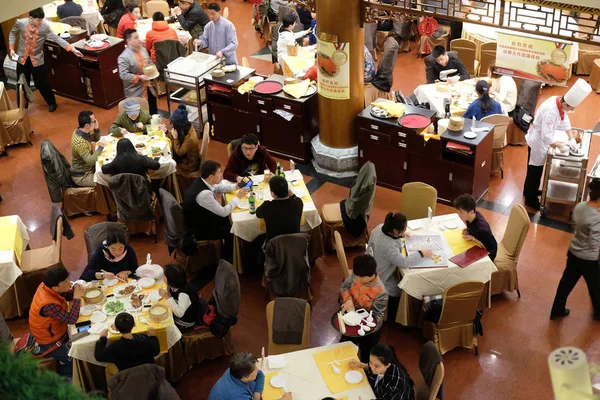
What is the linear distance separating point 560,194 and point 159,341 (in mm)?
4867

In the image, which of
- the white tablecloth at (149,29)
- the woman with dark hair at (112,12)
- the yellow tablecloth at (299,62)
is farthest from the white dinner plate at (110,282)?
the woman with dark hair at (112,12)

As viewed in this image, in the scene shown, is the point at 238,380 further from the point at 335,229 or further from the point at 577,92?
the point at 577,92

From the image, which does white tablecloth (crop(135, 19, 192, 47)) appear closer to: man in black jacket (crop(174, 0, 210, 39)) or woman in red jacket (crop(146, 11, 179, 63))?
man in black jacket (crop(174, 0, 210, 39))

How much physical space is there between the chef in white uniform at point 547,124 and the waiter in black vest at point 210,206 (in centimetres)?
338

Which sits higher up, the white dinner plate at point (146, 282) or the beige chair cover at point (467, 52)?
the beige chair cover at point (467, 52)

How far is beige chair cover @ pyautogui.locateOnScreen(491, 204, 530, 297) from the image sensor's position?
6.59m

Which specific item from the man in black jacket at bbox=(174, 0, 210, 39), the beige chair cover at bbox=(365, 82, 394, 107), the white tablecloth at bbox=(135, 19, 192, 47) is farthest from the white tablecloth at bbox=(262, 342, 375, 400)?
the man in black jacket at bbox=(174, 0, 210, 39)

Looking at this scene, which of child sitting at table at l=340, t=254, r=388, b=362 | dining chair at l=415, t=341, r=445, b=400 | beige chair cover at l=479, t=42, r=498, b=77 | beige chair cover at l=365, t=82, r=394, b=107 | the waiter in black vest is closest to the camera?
dining chair at l=415, t=341, r=445, b=400

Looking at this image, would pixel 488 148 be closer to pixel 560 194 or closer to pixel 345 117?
pixel 560 194

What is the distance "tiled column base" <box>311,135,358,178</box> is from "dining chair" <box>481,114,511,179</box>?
171 centimetres

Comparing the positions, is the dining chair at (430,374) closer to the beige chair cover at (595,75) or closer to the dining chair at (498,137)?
the dining chair at (498,137)

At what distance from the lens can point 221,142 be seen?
33.1 ft

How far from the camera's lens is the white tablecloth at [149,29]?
436 inches

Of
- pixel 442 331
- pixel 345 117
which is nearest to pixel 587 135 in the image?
pixel 345 117
